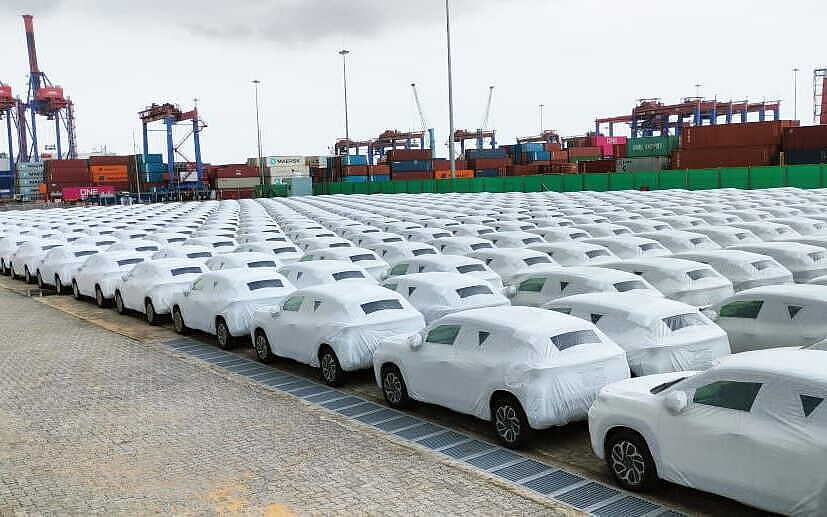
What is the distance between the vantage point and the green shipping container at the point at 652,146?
81.6 metres

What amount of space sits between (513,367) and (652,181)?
53.8m

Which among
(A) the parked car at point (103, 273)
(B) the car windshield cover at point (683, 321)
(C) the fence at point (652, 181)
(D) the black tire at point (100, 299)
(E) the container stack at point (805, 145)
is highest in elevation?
(E) the container stack at point (805, 145)

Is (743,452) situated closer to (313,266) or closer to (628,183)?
(313,266)

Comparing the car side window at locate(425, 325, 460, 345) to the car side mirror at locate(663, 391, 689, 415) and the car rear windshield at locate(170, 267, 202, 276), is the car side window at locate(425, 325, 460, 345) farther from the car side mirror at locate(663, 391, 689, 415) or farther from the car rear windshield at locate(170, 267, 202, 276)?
the car rear windshield at locate(170, 267, 202, 276)

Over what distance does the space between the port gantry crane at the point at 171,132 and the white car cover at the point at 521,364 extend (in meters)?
97.8

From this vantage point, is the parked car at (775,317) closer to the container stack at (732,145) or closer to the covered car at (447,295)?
Result: the covered car at (447,295)

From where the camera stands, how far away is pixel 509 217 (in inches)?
1358

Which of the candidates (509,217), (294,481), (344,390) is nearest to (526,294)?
(344,390)

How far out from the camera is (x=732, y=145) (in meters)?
70.8

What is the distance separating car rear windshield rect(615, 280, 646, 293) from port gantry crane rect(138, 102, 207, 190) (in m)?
95.4

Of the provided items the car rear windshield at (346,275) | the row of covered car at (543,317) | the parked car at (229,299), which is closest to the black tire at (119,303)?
the row of covered car at (543,317)

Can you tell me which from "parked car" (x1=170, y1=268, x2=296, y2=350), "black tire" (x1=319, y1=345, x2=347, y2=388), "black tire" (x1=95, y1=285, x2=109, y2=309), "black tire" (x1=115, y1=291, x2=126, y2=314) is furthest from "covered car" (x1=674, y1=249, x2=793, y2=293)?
"black tire" (x1=95, y1=285, x2=109, y2=309)

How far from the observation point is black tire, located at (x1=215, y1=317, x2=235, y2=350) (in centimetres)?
1499

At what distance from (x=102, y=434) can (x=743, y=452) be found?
25.2ft
